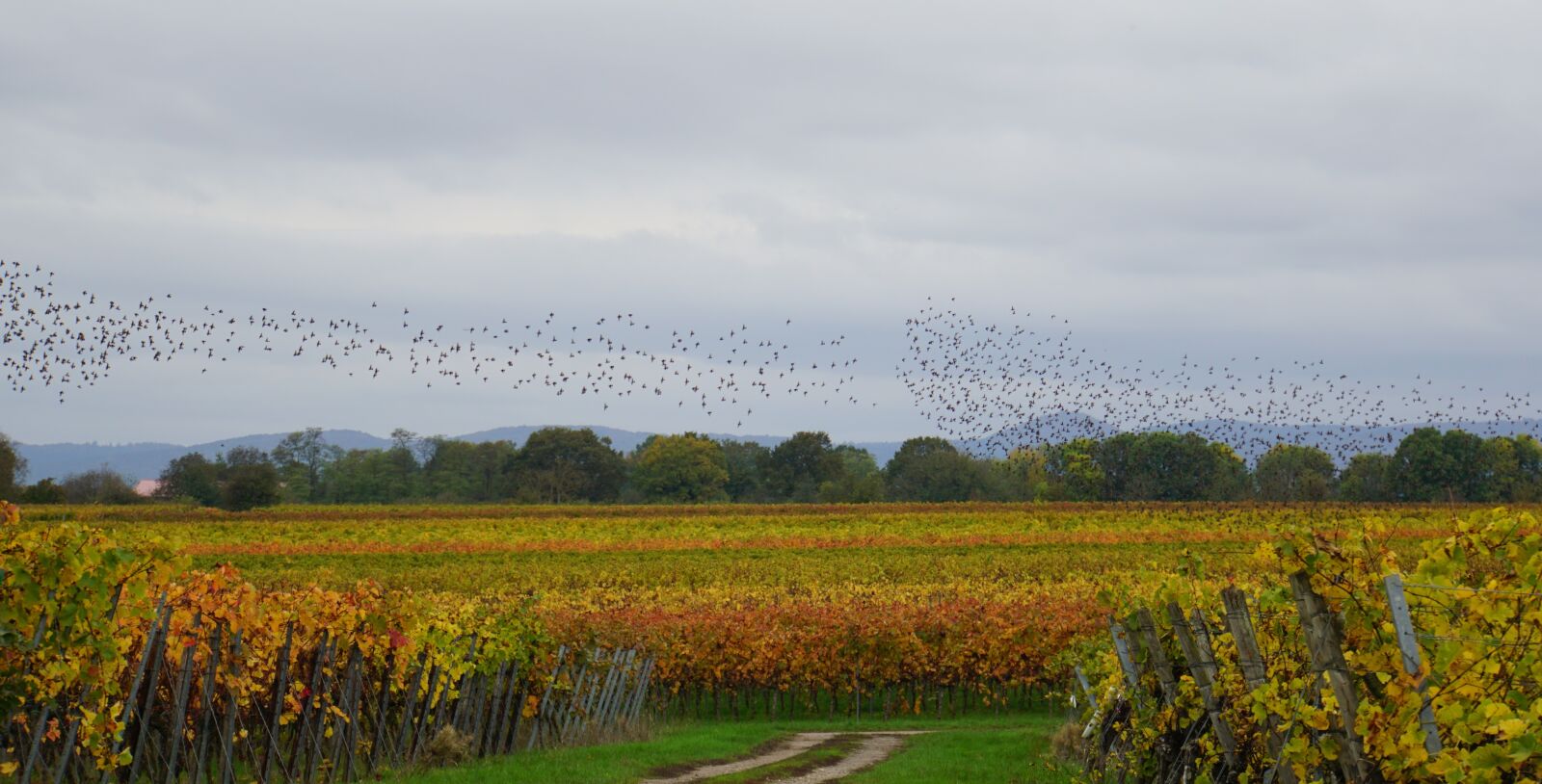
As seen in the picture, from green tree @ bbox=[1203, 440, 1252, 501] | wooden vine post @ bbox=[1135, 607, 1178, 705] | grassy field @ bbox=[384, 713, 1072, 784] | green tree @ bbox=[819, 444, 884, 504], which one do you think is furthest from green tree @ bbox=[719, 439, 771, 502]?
wooden vine post @ bbox=[1135, 607, 1178, 705]

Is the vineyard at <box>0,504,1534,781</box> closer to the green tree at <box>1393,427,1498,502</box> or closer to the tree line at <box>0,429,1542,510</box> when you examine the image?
the tree line at <box>0,429,1542,510</box>

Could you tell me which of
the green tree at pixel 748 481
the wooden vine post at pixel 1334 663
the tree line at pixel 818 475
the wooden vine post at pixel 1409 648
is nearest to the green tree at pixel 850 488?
the tree line at pixel 818 475

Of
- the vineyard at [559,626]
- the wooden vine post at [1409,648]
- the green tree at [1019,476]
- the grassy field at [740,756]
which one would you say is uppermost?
the green tree at [1019,476]

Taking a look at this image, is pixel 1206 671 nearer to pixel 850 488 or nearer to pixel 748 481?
pixel 850 488

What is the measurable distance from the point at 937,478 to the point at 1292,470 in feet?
104

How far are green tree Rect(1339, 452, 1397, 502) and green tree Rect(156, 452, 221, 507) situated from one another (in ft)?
305

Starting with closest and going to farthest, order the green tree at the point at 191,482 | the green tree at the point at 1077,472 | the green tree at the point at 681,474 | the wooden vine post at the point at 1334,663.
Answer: the wooden vine post at the point at 1334,663 < the green tree at the point at 1077,472 < the green tree at the point at 191,482 < the green tree at the point at 681,474

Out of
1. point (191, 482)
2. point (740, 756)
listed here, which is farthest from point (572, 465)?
point (740, 756)

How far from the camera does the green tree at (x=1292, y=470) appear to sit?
315 feet

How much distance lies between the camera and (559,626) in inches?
667

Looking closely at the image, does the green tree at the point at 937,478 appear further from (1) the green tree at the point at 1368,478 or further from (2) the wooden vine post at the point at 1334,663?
(2) the wooden vine post at the point at 1334,663

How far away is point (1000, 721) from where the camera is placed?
2186 cm

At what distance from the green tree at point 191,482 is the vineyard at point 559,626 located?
50.9 m

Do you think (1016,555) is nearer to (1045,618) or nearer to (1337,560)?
(1045,618)
